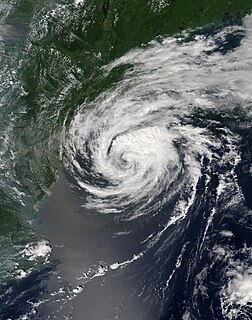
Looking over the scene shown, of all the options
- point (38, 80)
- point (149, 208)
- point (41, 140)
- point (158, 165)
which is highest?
point (38, 80)

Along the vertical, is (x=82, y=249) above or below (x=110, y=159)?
below

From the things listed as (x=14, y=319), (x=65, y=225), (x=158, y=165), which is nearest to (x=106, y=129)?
(x=158, y=165)

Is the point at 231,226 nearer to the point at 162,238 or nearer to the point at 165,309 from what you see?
the point at 162,238

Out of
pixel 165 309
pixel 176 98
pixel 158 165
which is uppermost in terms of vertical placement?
pixel 176 98

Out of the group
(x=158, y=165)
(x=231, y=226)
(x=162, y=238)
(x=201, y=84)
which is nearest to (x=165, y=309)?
(x=162, y=238)

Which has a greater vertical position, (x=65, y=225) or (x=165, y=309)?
(x=65, y=225)

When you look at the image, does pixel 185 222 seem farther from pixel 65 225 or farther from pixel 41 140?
pixel 41 140
